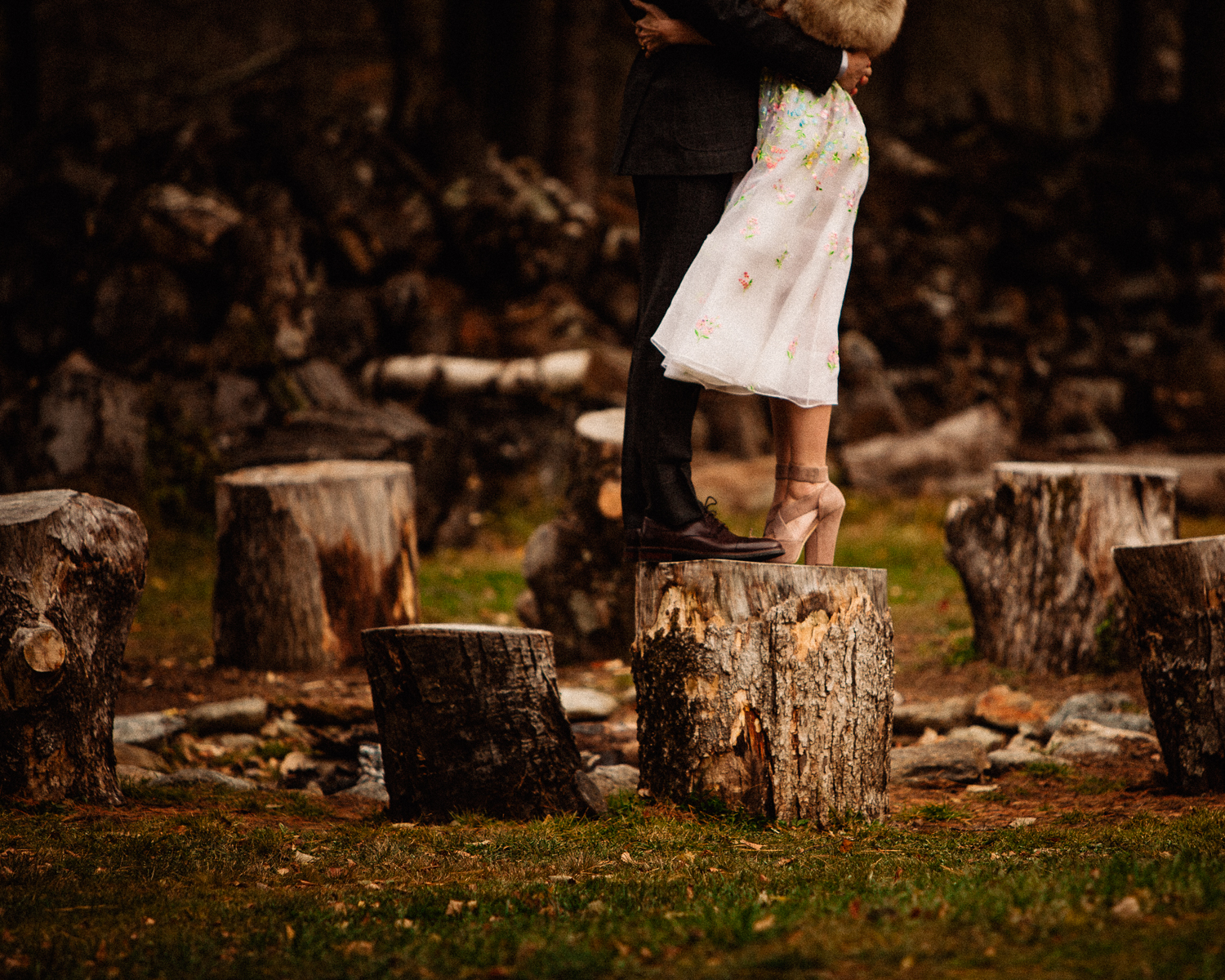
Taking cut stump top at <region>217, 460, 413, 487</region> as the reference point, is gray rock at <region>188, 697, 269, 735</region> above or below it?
below

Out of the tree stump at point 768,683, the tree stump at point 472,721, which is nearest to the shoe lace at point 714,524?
the tree stump at point 768,683

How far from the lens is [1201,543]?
4047 millimetres

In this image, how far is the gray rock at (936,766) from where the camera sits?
468cm

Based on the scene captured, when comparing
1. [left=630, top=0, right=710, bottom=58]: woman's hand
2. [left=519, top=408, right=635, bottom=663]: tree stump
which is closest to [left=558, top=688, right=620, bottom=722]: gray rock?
[left=519, top=408, right=635, bottom=663]: tree stump

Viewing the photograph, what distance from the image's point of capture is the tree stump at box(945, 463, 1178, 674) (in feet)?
20.1

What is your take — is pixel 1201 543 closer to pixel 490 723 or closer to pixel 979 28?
pixel 490 723

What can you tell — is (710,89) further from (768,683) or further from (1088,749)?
(1088,749)

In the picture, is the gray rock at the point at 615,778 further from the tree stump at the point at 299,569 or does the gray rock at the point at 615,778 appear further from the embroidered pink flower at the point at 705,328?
the tree stump at the point at 299,569

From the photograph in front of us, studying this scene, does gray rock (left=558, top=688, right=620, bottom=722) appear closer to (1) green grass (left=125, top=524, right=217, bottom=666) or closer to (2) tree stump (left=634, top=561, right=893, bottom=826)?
(2) tree stump (left=634, top=561, right=893, bottom=826)

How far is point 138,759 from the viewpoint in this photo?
191 inches

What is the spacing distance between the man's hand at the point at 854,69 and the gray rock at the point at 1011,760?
2.61 meters

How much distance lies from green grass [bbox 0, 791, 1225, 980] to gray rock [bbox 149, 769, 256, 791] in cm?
60

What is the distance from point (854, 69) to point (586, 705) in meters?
3.10

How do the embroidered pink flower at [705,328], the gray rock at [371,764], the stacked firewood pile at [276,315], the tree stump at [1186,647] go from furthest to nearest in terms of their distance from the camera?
the stacked firewood pile at [276,315], the gray rock at [371,764], the tree stump at [1186,647], the embroidered pink flower at [705,328]
